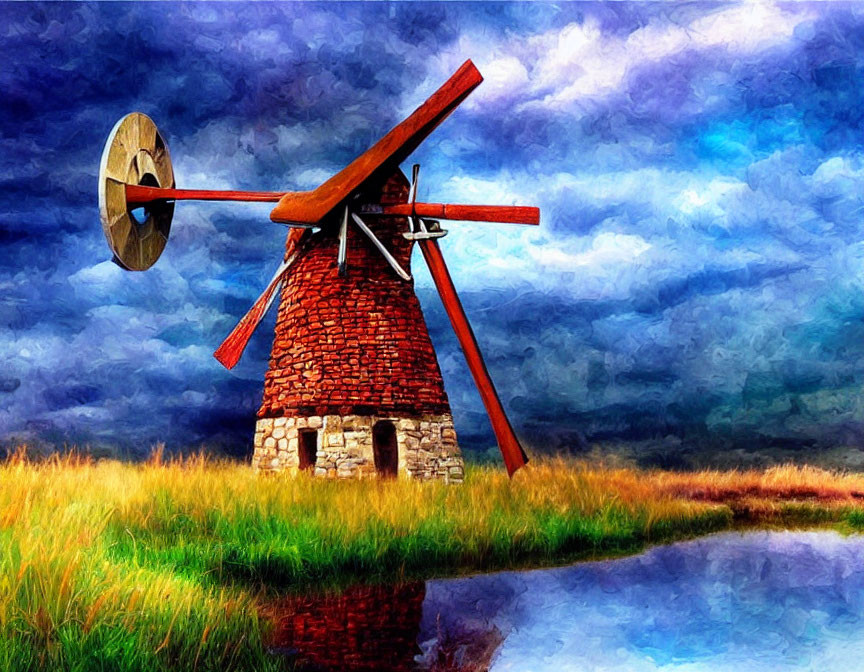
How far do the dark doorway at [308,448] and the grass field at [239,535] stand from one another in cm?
75

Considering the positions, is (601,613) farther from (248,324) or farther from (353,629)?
(248,324)

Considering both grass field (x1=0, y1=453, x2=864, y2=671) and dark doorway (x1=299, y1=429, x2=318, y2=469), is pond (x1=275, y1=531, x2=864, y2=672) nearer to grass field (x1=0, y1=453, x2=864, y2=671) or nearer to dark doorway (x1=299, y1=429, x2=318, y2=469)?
grass field (x1=0, y1=453, x2=864, y2=671)

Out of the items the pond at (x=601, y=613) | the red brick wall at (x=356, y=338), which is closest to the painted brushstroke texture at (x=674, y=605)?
the pond at (x=601, y=613)

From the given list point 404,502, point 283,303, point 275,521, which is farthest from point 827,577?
point 283,303

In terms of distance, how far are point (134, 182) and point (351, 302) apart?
121 inches

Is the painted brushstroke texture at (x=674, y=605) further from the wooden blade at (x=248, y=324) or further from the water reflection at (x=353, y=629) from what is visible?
the wooden blade at (x=248, y=324)

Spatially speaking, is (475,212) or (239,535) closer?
(239,535)

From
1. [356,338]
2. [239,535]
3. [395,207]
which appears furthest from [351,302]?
[239,535]

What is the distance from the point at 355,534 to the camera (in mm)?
8148

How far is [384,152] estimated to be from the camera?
10.8 m

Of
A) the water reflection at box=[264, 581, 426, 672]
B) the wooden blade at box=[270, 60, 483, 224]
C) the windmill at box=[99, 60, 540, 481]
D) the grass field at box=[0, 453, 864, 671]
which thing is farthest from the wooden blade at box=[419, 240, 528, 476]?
the water reflection at box=[264, 581, 426, 672]

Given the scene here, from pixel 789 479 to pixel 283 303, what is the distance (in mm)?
8647

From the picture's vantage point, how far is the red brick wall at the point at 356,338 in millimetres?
11055

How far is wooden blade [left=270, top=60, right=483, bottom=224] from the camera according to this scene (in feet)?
35.2
